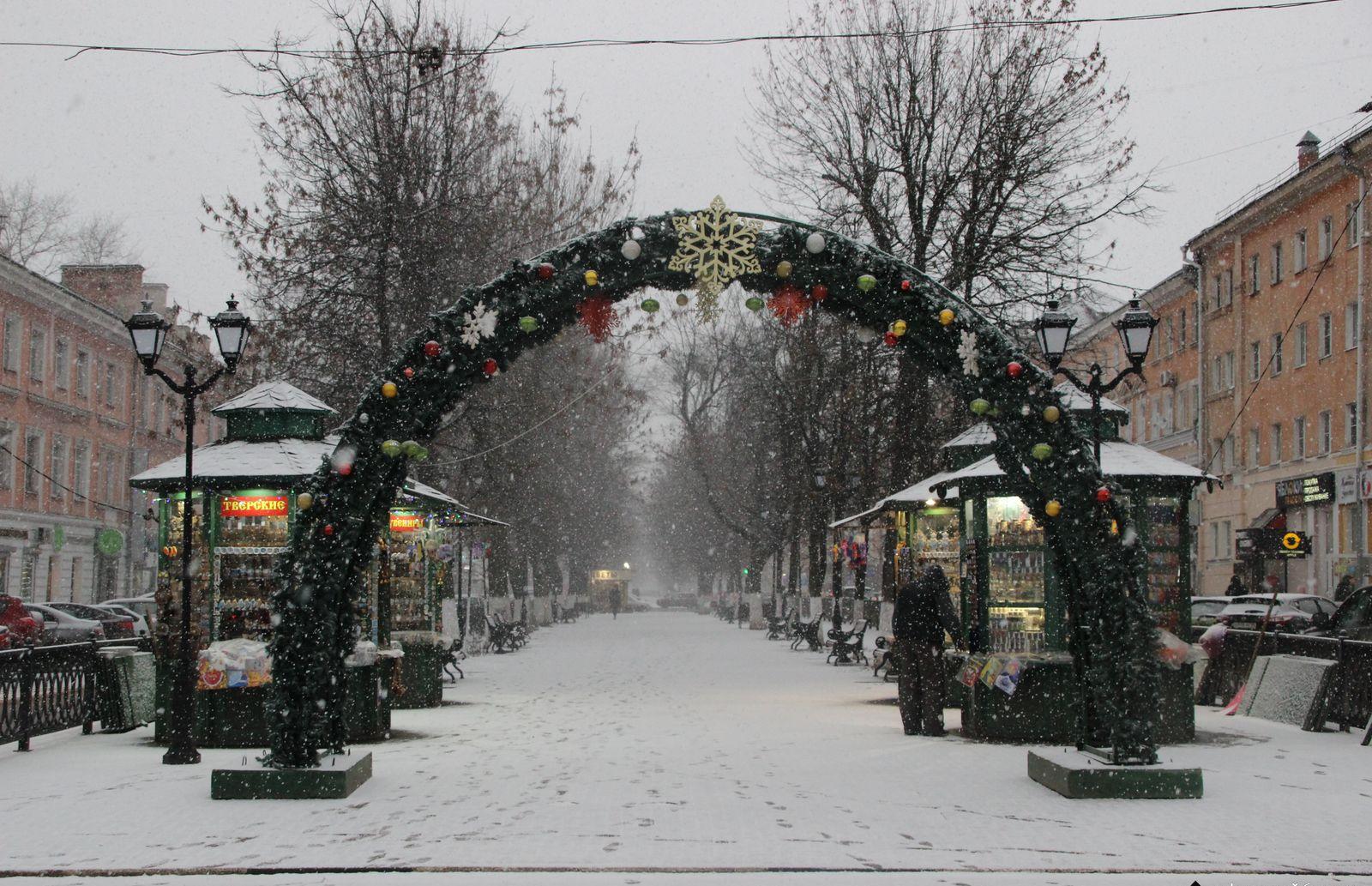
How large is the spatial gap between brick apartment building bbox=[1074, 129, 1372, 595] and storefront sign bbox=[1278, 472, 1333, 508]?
0.15 feet

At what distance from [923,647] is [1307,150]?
112 feet

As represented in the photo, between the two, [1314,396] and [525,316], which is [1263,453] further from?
[525,316]

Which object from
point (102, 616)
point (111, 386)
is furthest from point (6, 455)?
point (102, 616)

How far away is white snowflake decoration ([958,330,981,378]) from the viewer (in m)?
11.3

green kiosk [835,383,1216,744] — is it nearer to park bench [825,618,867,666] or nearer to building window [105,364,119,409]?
park bench [825,618,867,666]

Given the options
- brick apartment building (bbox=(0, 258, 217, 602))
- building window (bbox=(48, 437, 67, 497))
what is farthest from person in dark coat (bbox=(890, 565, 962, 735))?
building window (bbox=(48, 437, 67, 497))

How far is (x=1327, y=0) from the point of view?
1440 centimetres

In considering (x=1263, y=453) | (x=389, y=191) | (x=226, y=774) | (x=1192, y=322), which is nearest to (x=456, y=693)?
(x=389, y=191)

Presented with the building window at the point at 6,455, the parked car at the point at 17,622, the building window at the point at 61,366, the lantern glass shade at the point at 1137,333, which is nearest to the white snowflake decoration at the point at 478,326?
the lantern glass shade at the point at 1137,333

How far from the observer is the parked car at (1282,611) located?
2686 centimetres

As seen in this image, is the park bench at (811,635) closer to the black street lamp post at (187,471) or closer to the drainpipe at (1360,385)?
the drainpipe at (1360,385)

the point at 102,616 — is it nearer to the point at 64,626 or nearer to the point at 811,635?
the point at 64,626

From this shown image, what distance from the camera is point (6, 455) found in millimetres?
41531

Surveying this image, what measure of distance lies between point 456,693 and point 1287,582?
90.8ft
